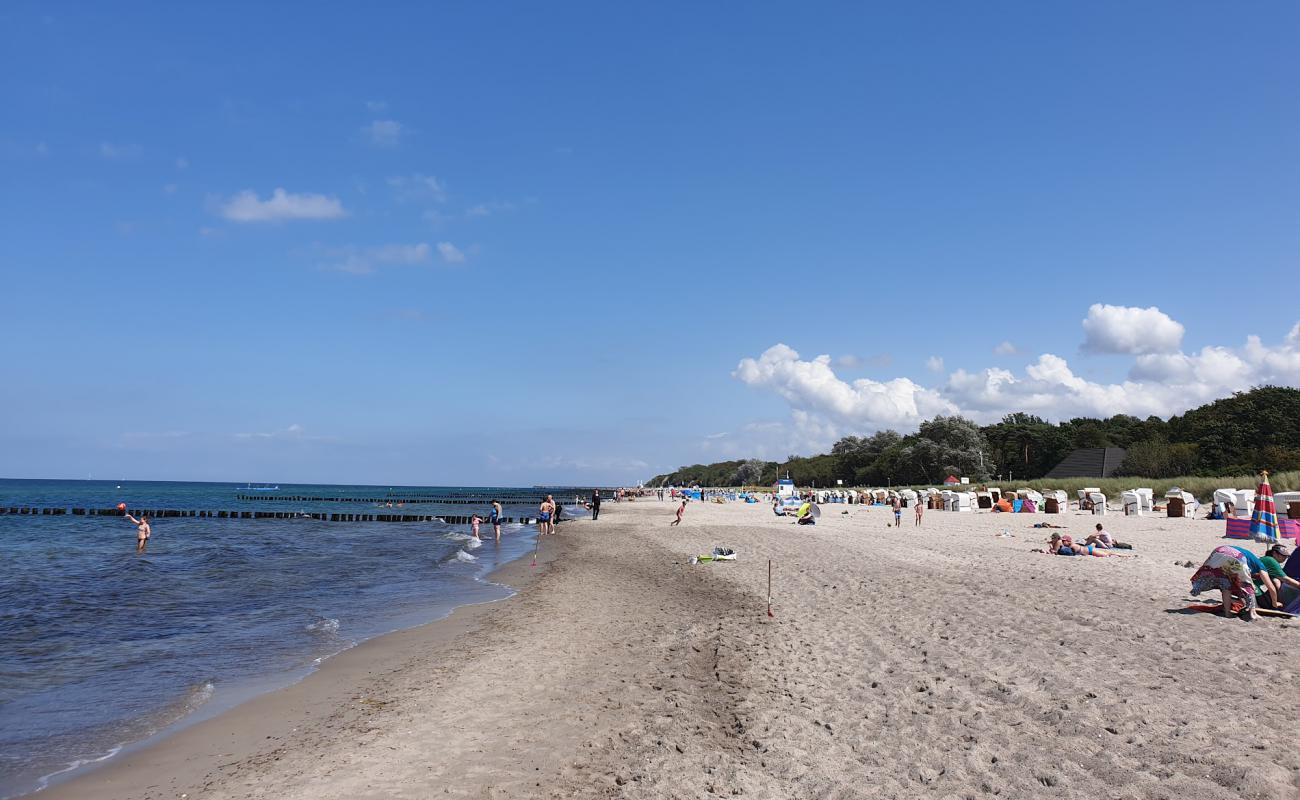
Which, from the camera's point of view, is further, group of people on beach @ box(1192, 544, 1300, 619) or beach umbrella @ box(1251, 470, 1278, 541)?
beach umbrella @ box(1251, 470, 1278, 541)

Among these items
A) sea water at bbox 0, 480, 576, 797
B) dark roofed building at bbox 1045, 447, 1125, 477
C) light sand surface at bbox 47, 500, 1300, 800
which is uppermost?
dark roofed building at bbox 1045, 447, 1125, 477

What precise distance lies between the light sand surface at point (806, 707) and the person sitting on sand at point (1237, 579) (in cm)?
42

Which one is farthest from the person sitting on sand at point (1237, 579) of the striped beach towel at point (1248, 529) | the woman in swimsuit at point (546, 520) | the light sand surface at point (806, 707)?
the woman in swimsuit at point (546, 520)

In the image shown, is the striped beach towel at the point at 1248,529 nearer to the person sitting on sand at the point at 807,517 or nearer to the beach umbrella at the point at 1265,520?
the beach umbrella at the point at 1265,520

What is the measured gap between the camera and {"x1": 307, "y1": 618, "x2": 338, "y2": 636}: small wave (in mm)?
13711

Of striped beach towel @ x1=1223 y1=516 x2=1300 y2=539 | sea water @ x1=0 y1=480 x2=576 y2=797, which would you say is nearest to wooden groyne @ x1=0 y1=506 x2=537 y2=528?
sea water @ x1=0 y1=480 x2=576 y2=797

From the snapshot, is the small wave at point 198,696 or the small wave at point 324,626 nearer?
the small wave at point 198,696

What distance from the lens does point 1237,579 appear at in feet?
32.6

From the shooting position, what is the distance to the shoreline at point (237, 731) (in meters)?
6.60

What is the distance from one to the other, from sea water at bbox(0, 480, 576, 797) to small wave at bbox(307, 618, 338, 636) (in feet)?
0.14

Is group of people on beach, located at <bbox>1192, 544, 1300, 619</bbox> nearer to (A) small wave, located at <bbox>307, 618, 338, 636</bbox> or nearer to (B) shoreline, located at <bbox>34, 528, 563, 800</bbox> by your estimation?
(B) shoreline, located at <bbox>34, 528, 563, 800</bbox>

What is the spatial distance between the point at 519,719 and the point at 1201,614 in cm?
937

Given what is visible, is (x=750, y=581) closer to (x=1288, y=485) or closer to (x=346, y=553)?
(x=346, y=553)

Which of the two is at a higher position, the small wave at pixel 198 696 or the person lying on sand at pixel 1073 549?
the person lying on sand at pixel 1073 549
